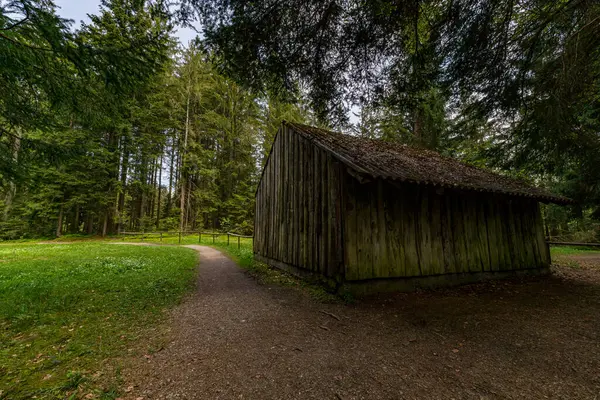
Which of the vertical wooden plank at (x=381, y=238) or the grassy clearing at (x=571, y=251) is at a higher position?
the vertical wooden plank at (x=381, y=238)

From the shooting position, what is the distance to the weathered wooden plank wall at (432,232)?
636 centimetres

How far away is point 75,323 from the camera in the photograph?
14.0ft

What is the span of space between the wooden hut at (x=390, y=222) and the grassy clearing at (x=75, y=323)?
3.93m

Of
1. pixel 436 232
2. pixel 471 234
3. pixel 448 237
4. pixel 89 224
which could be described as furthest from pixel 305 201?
pixel 89 224

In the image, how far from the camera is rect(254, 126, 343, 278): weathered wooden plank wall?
6.49 metres

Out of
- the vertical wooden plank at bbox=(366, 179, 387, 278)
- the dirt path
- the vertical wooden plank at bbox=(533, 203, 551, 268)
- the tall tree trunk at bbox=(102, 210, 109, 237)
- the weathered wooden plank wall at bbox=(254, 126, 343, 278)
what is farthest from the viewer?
the tall tree trunk at bbox=(102, 210, 109, 237)

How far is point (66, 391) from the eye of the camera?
252cm

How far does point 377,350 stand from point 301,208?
16.6 feet

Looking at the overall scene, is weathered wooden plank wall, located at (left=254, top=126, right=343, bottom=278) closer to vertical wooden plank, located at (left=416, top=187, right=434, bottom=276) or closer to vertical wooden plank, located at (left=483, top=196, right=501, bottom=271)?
vertical wooden plank, located at (left=416, top=187, right=434, bottom=276)

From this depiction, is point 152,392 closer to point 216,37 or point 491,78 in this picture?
point 216,37

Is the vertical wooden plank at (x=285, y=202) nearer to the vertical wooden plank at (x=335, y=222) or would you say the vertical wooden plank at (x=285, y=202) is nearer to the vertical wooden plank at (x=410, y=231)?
the vertical wooden plank at (x=335, y=222)

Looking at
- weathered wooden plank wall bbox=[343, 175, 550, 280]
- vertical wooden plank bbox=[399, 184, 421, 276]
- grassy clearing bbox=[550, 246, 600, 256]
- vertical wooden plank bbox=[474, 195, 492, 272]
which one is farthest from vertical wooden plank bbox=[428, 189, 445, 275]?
grassy clearing bbox=[550, 246, 600, 256]

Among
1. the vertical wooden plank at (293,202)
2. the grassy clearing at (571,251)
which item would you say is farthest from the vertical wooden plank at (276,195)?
the grassy clearing at (571,251)

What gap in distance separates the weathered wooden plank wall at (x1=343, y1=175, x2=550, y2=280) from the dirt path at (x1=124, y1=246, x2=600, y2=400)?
1.05 meters
